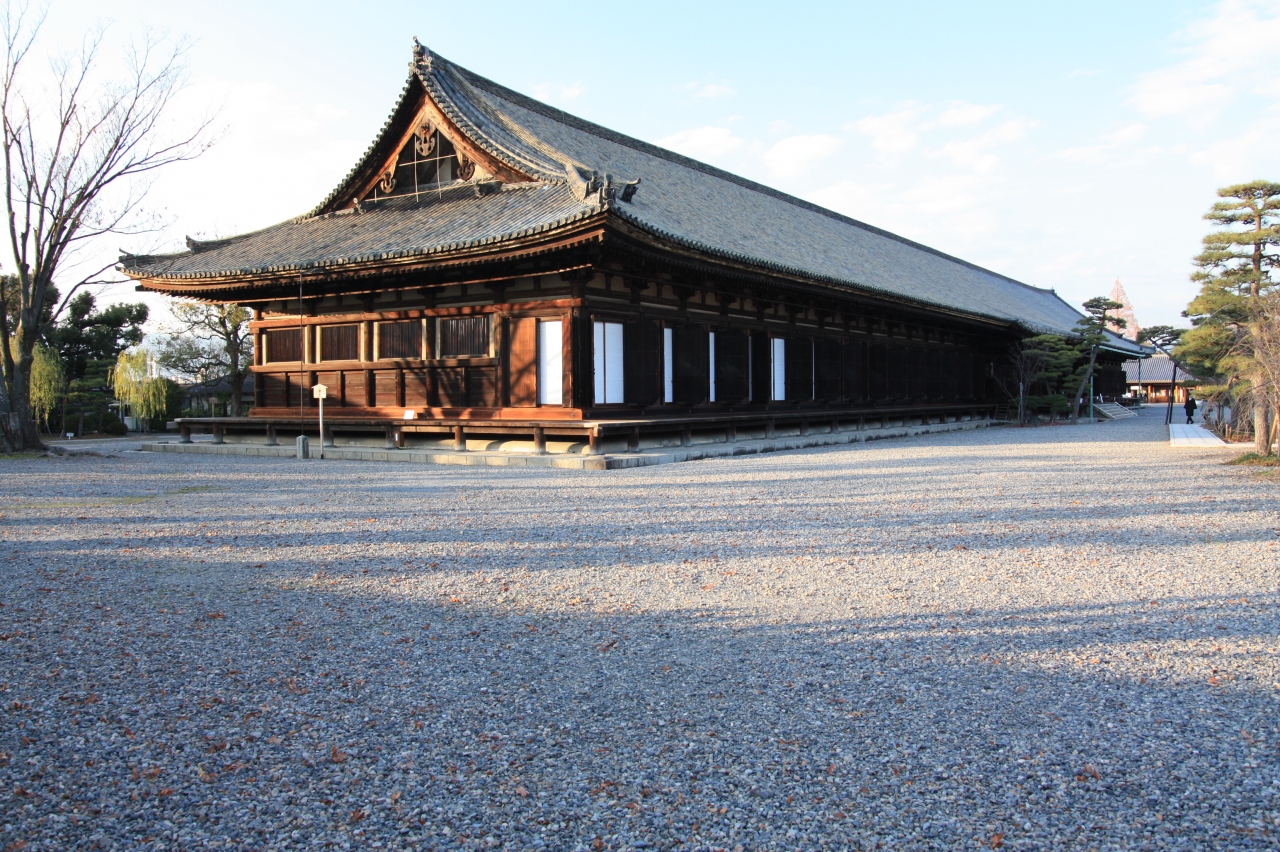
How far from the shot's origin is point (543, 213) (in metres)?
14.8

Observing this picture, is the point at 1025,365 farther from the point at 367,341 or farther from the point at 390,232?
the point at 367,341

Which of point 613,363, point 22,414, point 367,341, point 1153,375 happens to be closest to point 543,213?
point 613,363

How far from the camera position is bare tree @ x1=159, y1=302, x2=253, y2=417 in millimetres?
34656

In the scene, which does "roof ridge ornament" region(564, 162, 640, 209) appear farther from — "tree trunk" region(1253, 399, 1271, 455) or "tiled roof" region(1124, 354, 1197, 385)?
"tiled roof" region(1124, 354, 1197, 385)

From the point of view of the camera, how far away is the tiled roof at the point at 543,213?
15.5 metres

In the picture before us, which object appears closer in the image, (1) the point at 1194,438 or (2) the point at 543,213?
(2) the point at 543,213

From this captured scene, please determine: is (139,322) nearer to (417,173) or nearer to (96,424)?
(96,424)

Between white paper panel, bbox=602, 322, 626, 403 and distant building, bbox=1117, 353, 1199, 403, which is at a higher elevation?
distant building, bbox=1117, 353, 1199, 403

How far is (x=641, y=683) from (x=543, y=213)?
40.1ft

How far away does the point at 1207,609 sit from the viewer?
4.96 metres

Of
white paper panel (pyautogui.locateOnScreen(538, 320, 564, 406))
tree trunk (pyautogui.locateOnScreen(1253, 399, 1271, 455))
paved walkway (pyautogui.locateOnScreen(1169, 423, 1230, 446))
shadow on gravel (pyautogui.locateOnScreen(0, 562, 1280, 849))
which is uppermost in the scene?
white paper panel (pyautogui.locateOnScreen(538, 320, 564, 406))

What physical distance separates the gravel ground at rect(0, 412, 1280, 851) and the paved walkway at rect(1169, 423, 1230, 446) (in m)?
11.3

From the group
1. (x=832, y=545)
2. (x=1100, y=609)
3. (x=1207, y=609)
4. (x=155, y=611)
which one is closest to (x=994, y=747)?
(x=1100, y=609)

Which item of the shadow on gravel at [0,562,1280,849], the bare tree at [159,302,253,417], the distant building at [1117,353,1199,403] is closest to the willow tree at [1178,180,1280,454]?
the shadow on gravel at [0,562,1280,849]
